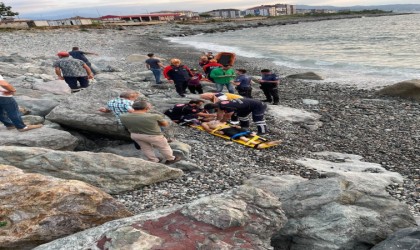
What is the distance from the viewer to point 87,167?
7.84 m

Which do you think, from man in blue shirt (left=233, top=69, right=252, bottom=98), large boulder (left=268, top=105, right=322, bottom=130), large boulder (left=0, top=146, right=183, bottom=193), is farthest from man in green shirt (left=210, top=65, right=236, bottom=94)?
large boulder (left=0, top=146, right=183, bottom=193)

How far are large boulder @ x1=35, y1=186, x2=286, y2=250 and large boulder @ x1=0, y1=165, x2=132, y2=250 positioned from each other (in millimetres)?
487

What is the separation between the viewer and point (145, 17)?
157 meters

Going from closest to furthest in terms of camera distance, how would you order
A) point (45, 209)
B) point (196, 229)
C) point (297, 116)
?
point (196, 229)
point (45, 209)
point (297, 116)

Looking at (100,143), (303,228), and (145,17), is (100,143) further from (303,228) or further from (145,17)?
(145,17)

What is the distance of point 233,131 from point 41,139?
623 centimetres

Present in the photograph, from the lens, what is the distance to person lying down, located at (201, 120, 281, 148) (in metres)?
12.0

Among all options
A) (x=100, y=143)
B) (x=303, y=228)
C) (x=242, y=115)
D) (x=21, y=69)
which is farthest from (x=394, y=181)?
(x=21, y=69)

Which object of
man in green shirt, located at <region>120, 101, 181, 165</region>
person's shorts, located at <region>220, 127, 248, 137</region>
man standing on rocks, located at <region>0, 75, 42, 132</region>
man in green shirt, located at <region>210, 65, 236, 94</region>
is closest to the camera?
man in green shirt, located at <region>120, 101, 181, 165</region>

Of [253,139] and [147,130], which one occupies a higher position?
[147,130]

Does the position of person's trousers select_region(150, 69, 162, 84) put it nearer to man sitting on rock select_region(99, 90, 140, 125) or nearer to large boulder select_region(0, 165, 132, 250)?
man sitting on rock select_region(99, 90, 140, 125)

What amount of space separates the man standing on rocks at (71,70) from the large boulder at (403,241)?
13402 millimetres

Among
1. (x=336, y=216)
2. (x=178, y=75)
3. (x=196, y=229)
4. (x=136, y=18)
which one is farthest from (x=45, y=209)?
(x=136, y=18)

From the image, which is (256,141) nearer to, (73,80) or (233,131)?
(233,131)
